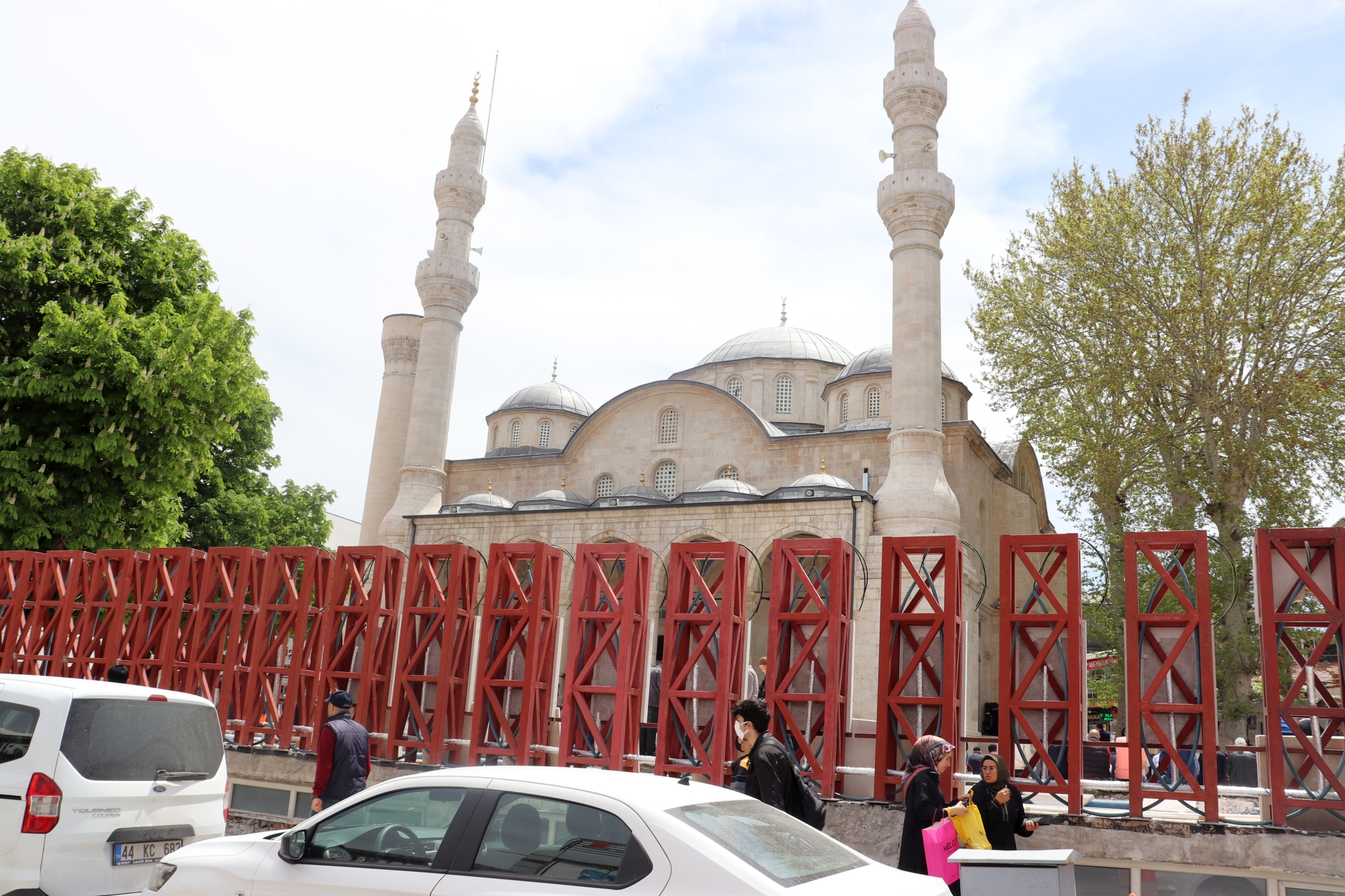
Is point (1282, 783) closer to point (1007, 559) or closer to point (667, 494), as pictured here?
point (1007, 559)

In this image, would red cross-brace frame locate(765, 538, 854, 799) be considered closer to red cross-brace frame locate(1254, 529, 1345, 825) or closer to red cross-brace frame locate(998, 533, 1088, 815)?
red cross-brace frame locate(998, 533, 1088, 815)

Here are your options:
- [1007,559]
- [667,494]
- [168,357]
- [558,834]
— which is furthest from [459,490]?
[558,834]

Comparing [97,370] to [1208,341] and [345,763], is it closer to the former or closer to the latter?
[345,763]

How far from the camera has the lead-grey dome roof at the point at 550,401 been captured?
118 ft

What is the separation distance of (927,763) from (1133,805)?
227cm

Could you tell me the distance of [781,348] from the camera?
117ft

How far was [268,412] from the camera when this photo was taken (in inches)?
939

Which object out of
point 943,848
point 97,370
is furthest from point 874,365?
point 943,848

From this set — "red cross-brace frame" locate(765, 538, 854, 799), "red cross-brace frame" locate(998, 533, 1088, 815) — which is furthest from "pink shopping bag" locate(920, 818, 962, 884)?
"red cross-brace frame" locate(765, 538, 854, 799)

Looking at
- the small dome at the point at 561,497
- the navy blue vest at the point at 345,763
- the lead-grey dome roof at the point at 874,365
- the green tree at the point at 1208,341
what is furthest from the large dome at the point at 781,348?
the navy blue vest at the point at 345,763

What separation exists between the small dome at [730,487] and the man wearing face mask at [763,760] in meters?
18.3

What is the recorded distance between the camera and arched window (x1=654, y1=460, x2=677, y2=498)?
28.7m

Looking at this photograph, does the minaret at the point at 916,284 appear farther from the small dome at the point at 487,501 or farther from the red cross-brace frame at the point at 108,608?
the red cross-brace frame at the point at 108,608

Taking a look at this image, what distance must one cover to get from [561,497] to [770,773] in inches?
839
